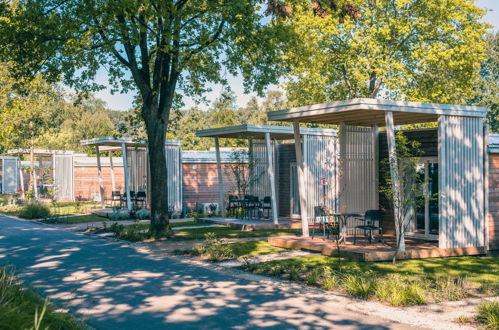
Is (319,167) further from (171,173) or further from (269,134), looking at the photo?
(171,173)

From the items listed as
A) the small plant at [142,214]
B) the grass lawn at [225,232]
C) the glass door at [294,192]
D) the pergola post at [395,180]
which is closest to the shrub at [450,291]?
the pergola post at [395,180]

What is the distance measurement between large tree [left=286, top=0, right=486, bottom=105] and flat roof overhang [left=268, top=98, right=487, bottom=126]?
11.8 m

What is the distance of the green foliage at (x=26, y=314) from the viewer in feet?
17.3

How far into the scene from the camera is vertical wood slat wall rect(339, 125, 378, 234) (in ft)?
50.1

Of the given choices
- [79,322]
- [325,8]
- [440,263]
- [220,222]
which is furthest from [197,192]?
[79,322]

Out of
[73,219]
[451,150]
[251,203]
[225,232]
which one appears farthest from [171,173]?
[451,150]

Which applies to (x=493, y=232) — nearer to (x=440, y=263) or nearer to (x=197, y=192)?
(x=440, y=263)

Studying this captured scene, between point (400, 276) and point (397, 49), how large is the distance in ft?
65.4

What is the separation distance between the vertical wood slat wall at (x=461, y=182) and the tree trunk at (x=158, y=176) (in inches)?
315

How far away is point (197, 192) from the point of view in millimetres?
25875

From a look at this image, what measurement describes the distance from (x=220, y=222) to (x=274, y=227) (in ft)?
7.43

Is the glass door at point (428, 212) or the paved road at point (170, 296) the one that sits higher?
the glass door at point (428, 212)

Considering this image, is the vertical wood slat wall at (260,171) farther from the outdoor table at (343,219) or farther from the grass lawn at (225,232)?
the outdoor table at (343,219)

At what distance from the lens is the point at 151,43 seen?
17.8m
